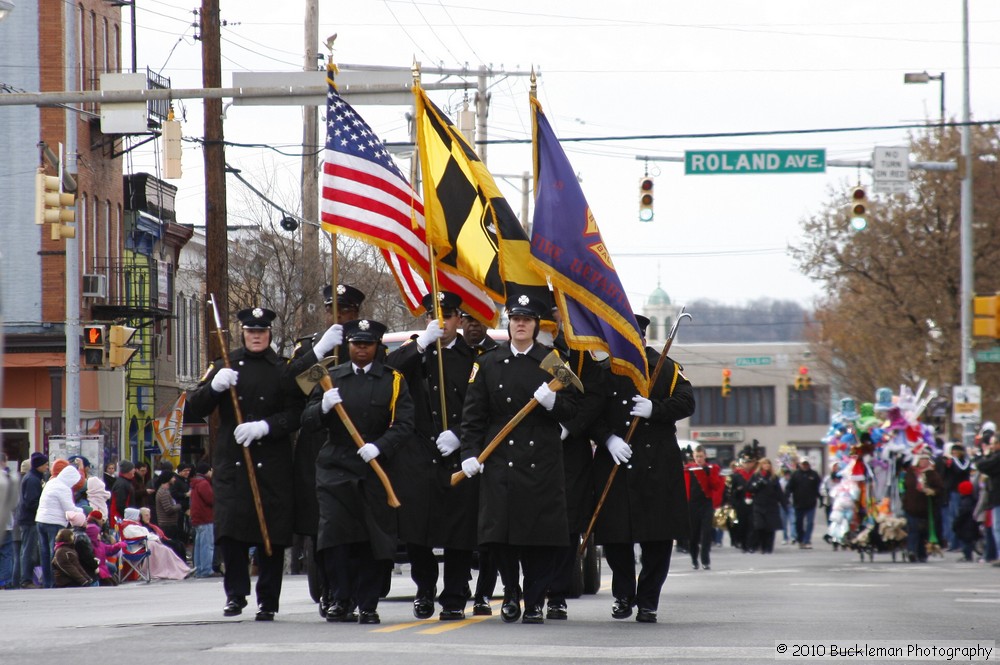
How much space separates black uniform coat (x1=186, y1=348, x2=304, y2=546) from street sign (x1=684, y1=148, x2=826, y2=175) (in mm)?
16228

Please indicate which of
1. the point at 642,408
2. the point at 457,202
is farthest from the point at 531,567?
the point at 457,202

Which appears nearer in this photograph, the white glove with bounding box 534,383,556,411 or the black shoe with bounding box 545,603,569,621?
the white glove with bounding box 534,383,556,411

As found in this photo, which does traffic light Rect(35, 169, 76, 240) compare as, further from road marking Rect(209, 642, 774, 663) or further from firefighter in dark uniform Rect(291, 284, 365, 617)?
road marking Rect(209, 642, 774, 663)

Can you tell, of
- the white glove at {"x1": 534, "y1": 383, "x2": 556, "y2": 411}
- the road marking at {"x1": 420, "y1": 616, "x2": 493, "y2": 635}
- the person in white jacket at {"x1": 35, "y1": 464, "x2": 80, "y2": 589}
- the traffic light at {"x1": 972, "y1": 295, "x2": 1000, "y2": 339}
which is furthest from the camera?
the person in white jacket at {"x1": 35, "y1": 464, "x2": 80, "y2": 589}

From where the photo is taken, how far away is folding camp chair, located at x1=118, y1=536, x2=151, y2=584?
22297mm

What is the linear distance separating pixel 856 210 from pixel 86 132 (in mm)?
19652

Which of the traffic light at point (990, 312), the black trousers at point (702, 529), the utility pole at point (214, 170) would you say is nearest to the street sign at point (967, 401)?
the black trousers at point (702, 529)

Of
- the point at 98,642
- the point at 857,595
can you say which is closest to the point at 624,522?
the point at 98,642

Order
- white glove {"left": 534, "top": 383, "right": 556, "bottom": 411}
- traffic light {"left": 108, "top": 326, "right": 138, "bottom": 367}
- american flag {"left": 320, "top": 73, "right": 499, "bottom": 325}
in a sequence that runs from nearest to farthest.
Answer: white glove {"left": 534, "top": 383, "right": 556, "bottom": 411} → american flag {"left": 320, "top": 73, "right": 499, "bottom": 325} → traffic light {"left": 108, "top": 326, "right": 138, "bottom": 367}

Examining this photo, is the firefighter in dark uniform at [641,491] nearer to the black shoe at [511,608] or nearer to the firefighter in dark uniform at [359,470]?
the black shoe at [511,608]

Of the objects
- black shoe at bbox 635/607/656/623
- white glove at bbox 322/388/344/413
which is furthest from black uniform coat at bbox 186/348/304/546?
black shoe at bbox 635/607/656/623

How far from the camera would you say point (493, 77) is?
131 ft

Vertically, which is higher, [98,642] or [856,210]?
[856,210]

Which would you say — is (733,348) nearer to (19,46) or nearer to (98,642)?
(19,46)
